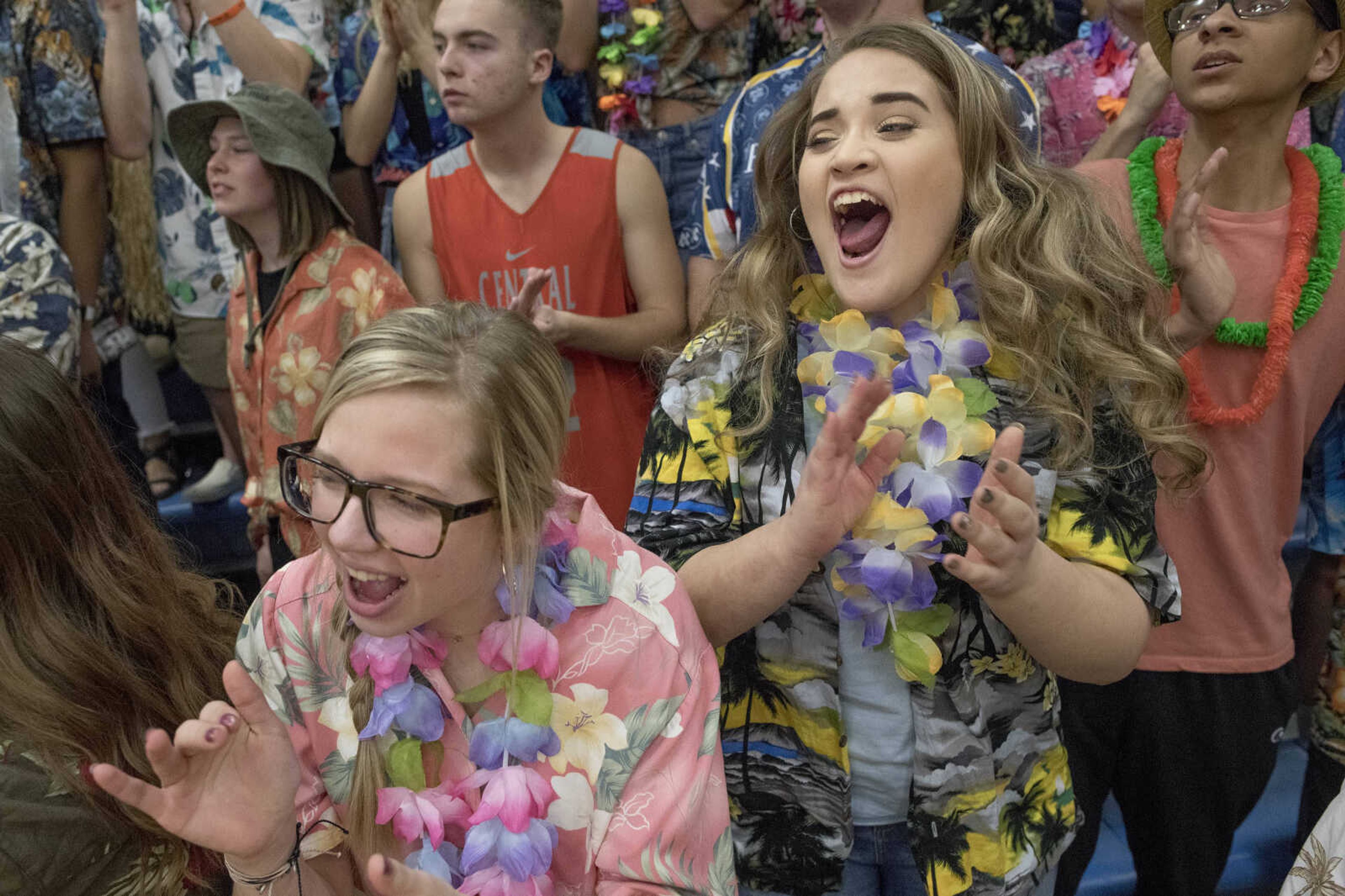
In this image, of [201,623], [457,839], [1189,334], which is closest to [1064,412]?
[1189,334]

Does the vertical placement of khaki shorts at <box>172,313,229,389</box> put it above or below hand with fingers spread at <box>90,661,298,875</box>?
below

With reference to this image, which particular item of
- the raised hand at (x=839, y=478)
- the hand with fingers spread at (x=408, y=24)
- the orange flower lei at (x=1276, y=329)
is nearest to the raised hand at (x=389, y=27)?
the hand with fingers spread at (x=408, y=24)

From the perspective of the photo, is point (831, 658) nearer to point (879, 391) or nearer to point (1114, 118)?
point (879, 391)

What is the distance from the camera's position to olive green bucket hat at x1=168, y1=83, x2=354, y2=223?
8.89ft

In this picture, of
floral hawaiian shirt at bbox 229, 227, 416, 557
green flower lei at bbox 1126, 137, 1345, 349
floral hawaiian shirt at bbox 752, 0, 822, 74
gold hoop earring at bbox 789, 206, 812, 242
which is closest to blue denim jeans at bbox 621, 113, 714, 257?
floral hawaiian shirt at bbox 752, 0, 822, 74

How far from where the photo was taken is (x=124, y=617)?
1439mm

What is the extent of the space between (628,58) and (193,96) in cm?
128

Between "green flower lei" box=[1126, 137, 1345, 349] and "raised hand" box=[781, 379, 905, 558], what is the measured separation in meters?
0.92

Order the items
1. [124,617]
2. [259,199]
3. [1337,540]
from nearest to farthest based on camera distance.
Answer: [124,617] → [1337,540] → [259,199]

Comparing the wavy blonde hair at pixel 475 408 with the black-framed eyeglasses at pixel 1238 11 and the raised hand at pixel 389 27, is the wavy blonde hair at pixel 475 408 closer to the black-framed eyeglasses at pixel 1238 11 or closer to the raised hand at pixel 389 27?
the black-framed eyeglasses at pixel 1238 11

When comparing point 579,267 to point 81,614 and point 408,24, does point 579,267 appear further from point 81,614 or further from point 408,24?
point 81,614

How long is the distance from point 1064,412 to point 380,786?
3.00ft

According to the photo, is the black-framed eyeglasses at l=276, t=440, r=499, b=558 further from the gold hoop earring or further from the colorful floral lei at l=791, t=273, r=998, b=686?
the gold hoop earring

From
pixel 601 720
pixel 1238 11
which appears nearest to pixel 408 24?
pixel 1238 11
